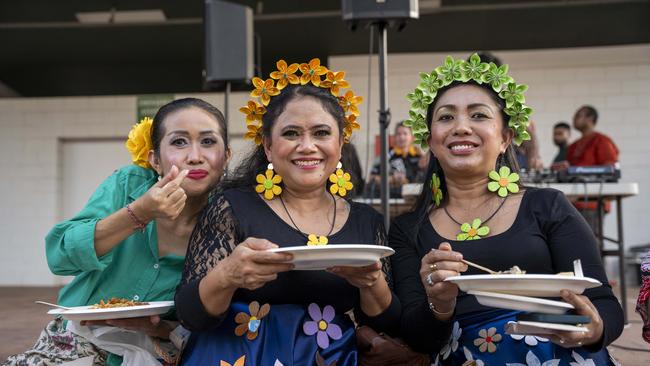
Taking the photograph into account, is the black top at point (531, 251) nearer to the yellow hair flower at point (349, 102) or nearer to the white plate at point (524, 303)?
the white plate at point (524, 303)

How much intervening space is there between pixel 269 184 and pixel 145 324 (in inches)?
23.9

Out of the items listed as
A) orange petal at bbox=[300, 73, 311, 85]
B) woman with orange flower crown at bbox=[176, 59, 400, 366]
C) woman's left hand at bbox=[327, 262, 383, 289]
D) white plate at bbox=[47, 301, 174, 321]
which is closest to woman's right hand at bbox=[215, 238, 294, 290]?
woman with orange flower crown at bbox=[176, 59, 400, 366]

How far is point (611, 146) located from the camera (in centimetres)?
626

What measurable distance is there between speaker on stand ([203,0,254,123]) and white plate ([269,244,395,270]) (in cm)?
387

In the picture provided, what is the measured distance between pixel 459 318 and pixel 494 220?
0.34 metres

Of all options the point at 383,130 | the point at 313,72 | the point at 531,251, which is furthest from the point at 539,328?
the point at 383,130

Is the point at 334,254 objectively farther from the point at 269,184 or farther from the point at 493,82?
the point at 493,82

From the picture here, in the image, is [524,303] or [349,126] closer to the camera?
[524,303]

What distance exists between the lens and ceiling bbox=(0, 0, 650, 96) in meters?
8.09

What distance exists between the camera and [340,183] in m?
2.36

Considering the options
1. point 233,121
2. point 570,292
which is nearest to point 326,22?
point 233,121

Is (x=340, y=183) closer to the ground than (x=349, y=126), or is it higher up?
closer to the ground

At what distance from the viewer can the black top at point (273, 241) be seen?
81.0 inches

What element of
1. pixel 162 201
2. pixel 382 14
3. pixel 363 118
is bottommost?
pixel 162 201
